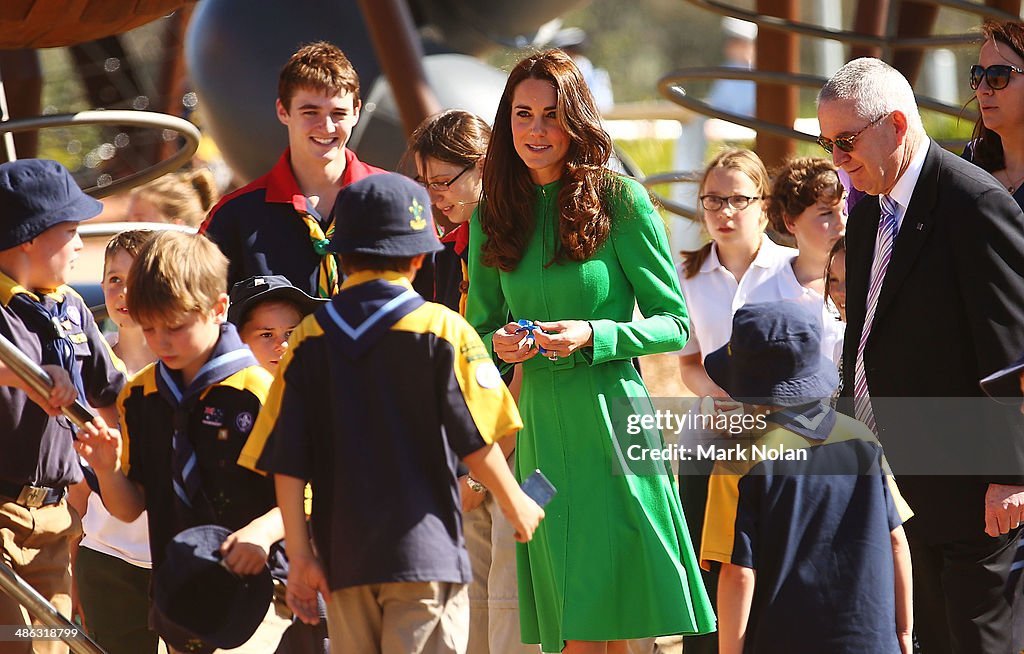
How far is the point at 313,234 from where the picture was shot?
14.9ft

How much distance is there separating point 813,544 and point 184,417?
1516 millimetres

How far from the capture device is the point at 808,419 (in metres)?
3.62

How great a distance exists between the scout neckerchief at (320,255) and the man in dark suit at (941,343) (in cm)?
153

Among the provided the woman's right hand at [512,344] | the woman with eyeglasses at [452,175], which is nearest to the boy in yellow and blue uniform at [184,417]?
the woman's right hand at [512,344]

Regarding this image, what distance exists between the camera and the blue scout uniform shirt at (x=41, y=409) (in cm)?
390

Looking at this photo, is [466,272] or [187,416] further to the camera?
[466,272]

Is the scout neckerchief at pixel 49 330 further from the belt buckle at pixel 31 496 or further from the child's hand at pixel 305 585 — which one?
the child's hand at pixel 305 585

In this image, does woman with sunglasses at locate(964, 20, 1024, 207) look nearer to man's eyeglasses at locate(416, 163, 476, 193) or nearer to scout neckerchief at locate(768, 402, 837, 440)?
scout neckerchief at locate(768, 402, 837, 440)

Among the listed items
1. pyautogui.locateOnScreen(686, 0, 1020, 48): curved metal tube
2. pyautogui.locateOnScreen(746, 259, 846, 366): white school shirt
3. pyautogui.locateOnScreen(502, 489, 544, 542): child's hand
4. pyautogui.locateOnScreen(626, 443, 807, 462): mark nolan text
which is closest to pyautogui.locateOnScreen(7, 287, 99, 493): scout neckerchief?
pyautogui.locateOnScreen(502, 489, 544, 542): child's hand

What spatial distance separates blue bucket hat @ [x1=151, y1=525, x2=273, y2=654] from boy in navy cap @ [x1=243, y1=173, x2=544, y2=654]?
0.59ft

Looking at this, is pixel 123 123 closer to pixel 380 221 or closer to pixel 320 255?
pixel 320 255

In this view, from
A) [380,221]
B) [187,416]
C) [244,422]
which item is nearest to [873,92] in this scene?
[380,221]

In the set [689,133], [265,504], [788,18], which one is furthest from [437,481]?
[689,133]

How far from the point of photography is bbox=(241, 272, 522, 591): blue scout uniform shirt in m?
3.07
